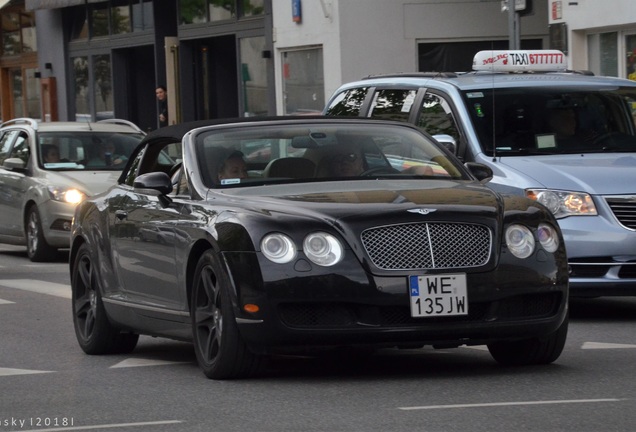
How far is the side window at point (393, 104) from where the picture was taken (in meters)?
13.4

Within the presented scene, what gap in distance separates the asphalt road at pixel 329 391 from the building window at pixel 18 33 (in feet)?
118

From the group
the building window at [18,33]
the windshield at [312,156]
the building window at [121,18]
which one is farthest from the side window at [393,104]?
the building window at [18,33]

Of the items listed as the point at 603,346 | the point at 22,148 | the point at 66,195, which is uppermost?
the point at 22,148

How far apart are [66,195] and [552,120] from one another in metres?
7.75

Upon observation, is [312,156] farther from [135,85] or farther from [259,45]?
[135,85]

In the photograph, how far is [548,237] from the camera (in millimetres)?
8555

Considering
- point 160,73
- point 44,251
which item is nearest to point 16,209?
point 44,251

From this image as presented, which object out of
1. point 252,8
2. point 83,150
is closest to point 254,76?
point 252,8

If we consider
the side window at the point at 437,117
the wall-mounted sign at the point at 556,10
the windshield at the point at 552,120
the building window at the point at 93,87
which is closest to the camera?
the windshield at the point at 552,120

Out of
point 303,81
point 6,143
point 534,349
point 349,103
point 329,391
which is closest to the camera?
point 329,391

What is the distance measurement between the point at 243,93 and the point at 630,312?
21.8 metres

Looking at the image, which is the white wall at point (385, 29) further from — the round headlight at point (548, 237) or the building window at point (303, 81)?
the round headlight at point (548, 237)

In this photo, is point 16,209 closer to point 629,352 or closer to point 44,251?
point 44,251

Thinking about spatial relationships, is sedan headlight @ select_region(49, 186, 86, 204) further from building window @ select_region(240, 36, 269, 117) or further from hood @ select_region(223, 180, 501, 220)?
building window @ select_region(240, 36, 269, 117)
